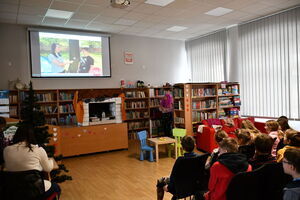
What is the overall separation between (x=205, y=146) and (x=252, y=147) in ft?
9.52

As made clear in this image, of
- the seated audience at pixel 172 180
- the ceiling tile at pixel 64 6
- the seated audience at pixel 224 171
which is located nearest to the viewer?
the seated audience at pixel 224 171

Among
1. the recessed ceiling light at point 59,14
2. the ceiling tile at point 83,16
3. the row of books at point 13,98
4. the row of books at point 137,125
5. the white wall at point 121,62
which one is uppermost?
the ceiling tile at point 83,16

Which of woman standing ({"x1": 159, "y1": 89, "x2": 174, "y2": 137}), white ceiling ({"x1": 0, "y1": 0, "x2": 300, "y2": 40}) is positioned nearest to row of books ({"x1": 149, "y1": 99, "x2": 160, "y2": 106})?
woman standing ({"x1": 159, "y1": 89, "x2": 174, "y2": 137})

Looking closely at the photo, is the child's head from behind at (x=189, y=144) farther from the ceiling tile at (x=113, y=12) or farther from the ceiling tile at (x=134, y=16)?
the ceiling tile at (x=134, y=16)

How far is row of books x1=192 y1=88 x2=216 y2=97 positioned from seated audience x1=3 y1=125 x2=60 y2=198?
5108 millimetres

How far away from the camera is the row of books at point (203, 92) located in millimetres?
7059

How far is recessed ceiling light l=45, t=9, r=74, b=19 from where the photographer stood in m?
5.89

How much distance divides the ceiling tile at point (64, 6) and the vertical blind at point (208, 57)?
4868 mm

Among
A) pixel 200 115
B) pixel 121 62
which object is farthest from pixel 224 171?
pixel 121 62

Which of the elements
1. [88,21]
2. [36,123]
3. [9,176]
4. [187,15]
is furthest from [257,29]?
[9,176]

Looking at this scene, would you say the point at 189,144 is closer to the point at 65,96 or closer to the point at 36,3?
the point at 36,3

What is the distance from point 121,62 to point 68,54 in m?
1.83

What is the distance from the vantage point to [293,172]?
1940 millimetres

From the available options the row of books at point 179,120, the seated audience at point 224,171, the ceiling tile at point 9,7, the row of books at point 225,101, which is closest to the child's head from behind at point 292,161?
the seated audience at point 224,171
